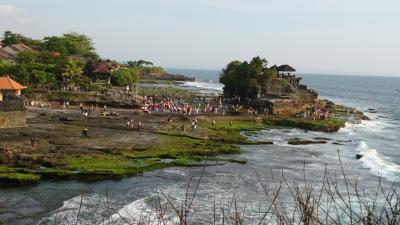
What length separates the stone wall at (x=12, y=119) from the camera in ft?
139

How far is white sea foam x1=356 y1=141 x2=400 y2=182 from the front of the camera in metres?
36.5

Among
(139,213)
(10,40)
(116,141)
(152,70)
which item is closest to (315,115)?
(116,141)

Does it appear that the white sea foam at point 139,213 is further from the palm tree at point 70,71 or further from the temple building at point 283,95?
the palm tree at point 70,71

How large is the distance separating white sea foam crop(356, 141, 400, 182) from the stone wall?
98.2 feet

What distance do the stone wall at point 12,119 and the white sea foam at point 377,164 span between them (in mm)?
29927

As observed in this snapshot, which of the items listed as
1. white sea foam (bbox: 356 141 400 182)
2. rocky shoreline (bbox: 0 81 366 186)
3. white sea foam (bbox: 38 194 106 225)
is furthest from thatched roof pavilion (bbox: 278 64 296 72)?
white sea foam (bbox: 38 194 106 225)

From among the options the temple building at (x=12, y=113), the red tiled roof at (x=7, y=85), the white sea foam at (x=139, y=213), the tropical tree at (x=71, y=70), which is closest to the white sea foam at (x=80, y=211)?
the white sea foam at (x=139, y=213)

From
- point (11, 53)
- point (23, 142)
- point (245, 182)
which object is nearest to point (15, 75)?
point (11, 53)

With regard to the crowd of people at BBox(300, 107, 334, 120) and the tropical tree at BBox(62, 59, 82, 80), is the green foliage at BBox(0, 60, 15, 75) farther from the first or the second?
the crowd of people at BBox(300, 107, 334, 120)

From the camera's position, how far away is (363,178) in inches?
1368

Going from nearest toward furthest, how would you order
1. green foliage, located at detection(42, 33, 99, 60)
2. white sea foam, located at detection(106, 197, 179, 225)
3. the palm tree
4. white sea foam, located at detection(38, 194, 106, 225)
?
1. white sea foam, located at detection(38, 194, 106, 225)
2. white sea foam, located at detection(106, 197, 179, 225)
3. the palm tree
4. green foliage, located at detection(42, 33, 99, 60)

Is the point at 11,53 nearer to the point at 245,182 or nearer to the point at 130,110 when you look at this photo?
the point at 130,110

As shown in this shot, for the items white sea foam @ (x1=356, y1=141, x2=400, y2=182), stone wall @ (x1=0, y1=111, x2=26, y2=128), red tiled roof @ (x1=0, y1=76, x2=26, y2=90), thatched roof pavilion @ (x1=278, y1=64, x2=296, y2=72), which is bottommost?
white sea foam @ (x1=356, y1=141, x2=400, y2=182)

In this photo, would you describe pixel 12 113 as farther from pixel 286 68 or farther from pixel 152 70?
pixel 152 70
